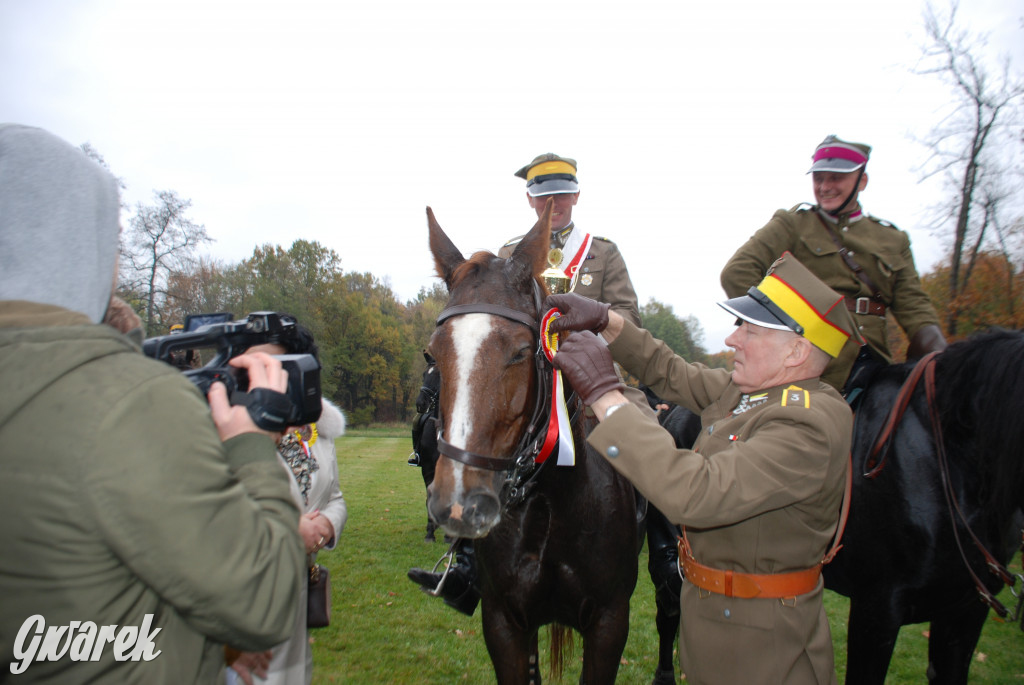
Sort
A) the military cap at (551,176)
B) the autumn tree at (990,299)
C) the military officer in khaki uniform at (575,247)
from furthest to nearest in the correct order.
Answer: the autumn tree at (990,299)
the military cap at (551,176)
the military officer in khaki uniform at (575,247)

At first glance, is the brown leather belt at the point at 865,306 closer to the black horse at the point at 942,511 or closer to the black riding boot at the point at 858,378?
the black riding boot at the point at 858,378

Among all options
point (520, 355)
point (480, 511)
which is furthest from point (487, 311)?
point (480, 511)

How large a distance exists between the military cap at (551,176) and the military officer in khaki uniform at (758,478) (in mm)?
2048

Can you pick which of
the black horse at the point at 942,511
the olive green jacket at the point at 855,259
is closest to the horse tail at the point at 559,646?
the black horse at the point at 942,511

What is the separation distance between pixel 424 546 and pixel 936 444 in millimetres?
7966

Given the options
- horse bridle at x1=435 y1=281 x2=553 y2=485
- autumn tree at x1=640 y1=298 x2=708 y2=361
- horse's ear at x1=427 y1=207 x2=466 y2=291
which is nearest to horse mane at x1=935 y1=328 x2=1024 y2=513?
horse bridle at x1=435 y1=281 x2=553 y2=485

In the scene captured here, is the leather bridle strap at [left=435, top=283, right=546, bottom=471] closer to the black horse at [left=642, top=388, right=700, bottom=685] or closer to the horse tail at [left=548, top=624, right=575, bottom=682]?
the black horse at [left=642, top=388, right=700, bottom=685]

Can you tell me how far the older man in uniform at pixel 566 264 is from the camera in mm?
3590

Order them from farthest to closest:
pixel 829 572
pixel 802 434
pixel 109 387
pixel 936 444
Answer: pixel 829 572 < pixel 936 444 < pixel 802 434 < pixel 109 387

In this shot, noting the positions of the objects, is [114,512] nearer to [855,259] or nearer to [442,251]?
[442,251]

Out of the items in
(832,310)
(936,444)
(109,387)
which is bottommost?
(936,444)

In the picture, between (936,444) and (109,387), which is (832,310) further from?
(109,387)

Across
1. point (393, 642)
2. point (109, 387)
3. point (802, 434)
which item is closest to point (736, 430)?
point (802, 434)

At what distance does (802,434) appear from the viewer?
200 cm
